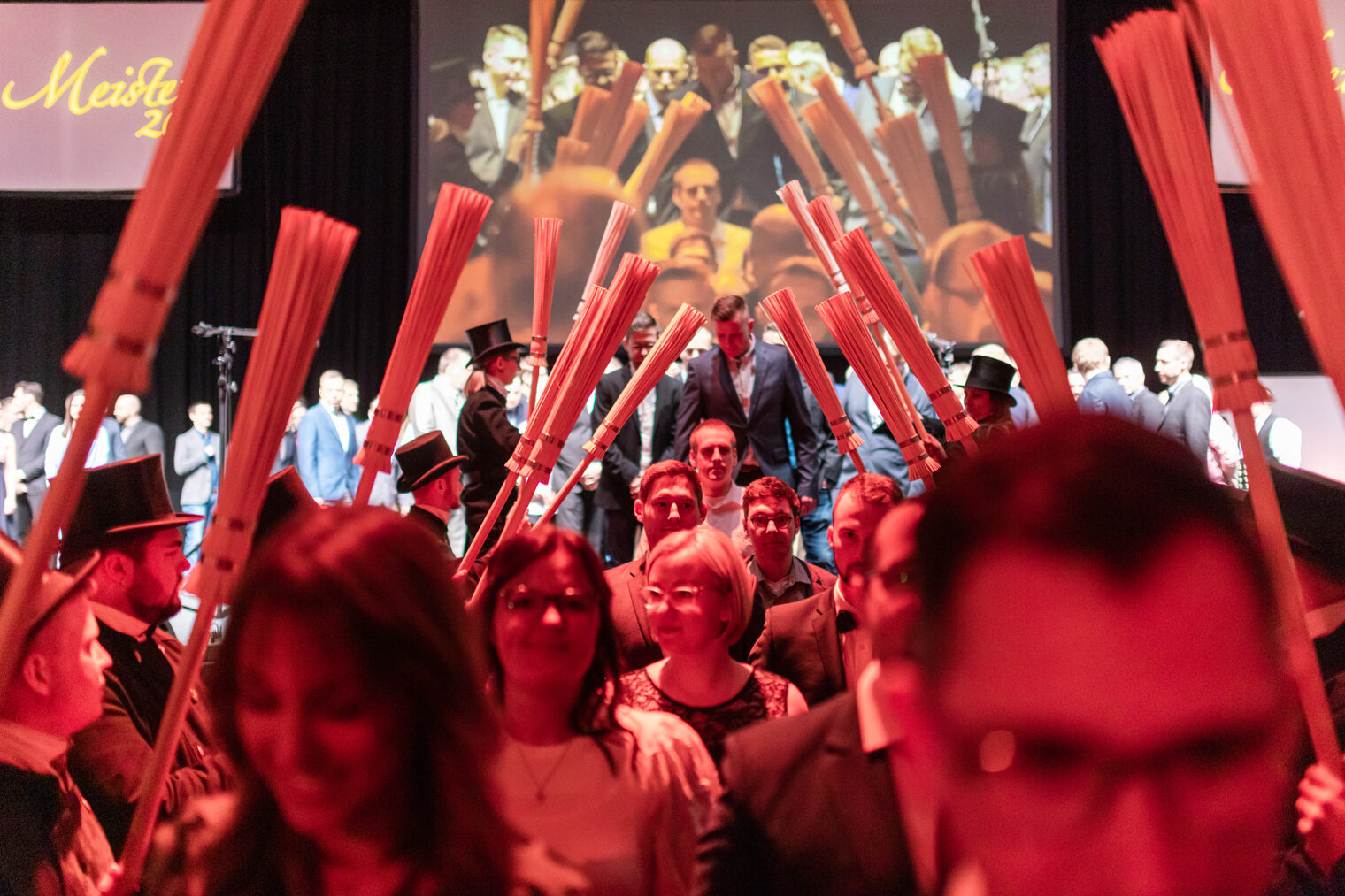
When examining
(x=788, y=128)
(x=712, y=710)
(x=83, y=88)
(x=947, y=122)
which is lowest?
(x=712, y=710)

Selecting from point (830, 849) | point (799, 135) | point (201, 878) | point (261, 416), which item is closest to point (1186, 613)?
point (830, 849)

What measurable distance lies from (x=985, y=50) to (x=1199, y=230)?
10503mm

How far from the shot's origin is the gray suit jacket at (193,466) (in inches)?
402

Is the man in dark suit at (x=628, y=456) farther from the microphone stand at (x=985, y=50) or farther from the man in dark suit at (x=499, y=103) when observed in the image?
the microphone stand at (x=985, y=50)

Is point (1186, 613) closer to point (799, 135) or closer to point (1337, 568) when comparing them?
point (1337, 568)

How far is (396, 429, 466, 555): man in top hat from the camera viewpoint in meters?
4.39

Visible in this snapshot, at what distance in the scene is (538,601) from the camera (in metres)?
1.80

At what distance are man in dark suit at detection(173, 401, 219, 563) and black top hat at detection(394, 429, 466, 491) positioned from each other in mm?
6351

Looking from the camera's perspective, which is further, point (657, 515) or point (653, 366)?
point (657, 515)

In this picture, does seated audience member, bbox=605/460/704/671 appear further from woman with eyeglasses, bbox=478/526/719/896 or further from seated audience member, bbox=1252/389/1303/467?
seated audience member, bbox=1252/389/1303/467

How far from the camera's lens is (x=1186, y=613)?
0.46 meters

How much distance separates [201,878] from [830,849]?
1.86 ft

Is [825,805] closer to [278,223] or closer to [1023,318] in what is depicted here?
[1023,318]

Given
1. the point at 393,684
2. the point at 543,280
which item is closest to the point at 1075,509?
the point at 393,684
